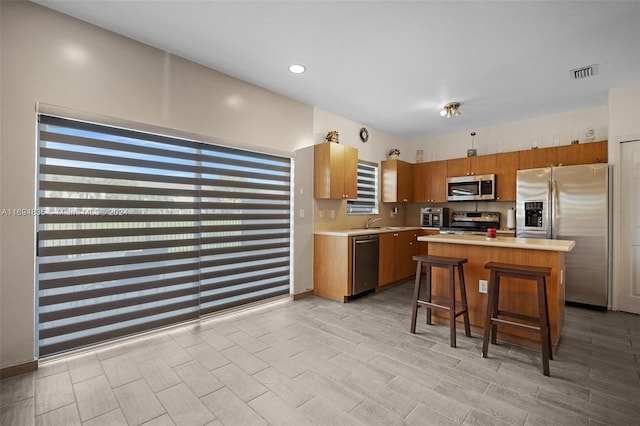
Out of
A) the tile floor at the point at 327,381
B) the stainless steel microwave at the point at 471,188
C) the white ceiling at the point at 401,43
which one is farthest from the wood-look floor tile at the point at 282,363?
the stainless steel microwave at the point at 471,188

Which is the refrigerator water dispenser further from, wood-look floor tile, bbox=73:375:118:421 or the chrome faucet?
wood-look floor tile, bbox=73:375:118:421

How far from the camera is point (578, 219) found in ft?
Result: 13.2

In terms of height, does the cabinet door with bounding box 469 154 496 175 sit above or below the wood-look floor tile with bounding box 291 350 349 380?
above

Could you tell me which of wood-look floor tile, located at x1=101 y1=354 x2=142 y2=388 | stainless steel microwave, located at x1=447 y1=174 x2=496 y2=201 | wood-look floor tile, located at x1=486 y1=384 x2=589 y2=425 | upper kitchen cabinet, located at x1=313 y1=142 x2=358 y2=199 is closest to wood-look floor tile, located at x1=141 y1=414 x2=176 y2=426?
wood-look floor tile, located at x1=101 y1=354 x2=142 y2=388

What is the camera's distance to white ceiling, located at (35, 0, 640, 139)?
7.83ft

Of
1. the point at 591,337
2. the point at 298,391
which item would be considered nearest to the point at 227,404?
the point at 298,391

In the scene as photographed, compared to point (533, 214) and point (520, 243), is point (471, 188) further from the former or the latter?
point (520, 243)

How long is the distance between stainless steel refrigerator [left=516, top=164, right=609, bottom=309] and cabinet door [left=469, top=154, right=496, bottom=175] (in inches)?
36.2

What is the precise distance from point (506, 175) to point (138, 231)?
5484 millimetres

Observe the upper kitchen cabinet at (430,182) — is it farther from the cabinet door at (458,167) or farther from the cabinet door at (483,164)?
the cabinet door at (483,164)

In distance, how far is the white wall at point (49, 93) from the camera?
87.7 inches

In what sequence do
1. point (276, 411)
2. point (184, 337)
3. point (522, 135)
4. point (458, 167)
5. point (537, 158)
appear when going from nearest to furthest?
point (276, 411) → point (184, 337) → point (537, 158) → point (522, 135) → point (458, 167)

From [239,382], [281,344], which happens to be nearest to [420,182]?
[281,344]

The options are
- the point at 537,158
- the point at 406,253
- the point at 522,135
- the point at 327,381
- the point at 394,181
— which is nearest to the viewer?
the point at 327,381
